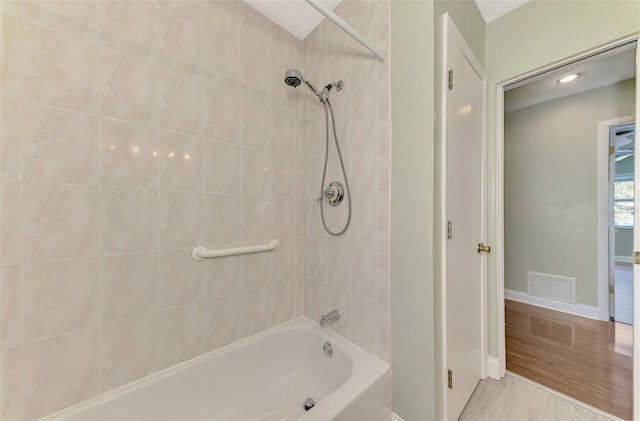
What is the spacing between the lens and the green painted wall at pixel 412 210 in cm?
115

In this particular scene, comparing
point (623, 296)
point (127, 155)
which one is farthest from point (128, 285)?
point (623, 296)

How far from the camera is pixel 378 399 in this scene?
1236 mm

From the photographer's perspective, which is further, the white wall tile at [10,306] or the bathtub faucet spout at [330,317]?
the bathtub faucet spout at [330,317]

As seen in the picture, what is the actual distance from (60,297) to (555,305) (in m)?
4.36

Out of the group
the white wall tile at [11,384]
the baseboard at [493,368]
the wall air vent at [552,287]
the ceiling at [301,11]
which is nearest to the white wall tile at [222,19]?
the ceiling at [301,11]

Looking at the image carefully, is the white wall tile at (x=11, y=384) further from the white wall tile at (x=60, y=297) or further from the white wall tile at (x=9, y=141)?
the white wall tile at (x=9, y=141)

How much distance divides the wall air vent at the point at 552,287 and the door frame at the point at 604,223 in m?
0.22

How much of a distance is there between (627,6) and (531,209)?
236 cm

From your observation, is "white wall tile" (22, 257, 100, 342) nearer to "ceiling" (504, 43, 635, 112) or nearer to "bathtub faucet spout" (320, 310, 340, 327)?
"bathtub faucet spout" (320, 310, 340, 327)

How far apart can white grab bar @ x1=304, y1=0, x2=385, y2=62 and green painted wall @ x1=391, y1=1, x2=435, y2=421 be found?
0.33 feet

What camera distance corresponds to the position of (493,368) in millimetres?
1753

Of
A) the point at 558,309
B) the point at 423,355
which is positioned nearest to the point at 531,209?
the point at 558,309

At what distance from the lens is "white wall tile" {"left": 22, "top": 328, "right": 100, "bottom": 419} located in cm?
92

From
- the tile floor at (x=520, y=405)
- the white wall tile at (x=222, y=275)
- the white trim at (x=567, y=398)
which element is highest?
the white wall tile at (x=222, y=275)
